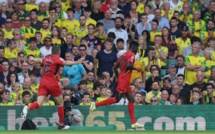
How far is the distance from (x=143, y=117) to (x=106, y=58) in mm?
2882

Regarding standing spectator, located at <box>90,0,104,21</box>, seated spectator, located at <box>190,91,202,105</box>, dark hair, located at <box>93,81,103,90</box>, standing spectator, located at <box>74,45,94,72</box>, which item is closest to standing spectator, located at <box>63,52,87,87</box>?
standing spectator, located at <box>74,45,94,72</box>

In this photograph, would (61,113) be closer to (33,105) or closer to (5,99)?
(33,105)

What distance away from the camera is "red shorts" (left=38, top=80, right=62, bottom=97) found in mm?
22672

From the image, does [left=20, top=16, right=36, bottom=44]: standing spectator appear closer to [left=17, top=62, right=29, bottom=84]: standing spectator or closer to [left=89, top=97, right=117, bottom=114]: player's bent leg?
[left=17, top=62, right=29, bottom=84]: standing spectator

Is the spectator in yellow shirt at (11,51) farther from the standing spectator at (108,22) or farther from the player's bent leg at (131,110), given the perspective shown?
the player's bent leg at (131,110)

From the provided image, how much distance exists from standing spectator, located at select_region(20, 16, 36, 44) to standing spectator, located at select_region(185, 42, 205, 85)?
13.0ft

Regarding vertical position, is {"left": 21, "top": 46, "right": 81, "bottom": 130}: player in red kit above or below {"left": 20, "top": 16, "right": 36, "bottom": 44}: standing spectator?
below

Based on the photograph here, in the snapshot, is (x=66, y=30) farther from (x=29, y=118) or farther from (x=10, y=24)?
(x=29, y=118)

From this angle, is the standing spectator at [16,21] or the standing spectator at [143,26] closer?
the standing spectator at [16,21]

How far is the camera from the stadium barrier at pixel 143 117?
24.0m

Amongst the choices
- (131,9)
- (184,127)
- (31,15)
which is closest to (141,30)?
(131,9)

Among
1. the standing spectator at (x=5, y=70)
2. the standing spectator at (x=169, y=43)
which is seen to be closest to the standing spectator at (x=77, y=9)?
the standing spectator at (x=169, y=43)

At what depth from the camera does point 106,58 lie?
26.5m

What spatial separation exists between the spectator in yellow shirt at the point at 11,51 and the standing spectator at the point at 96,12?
2664mm
